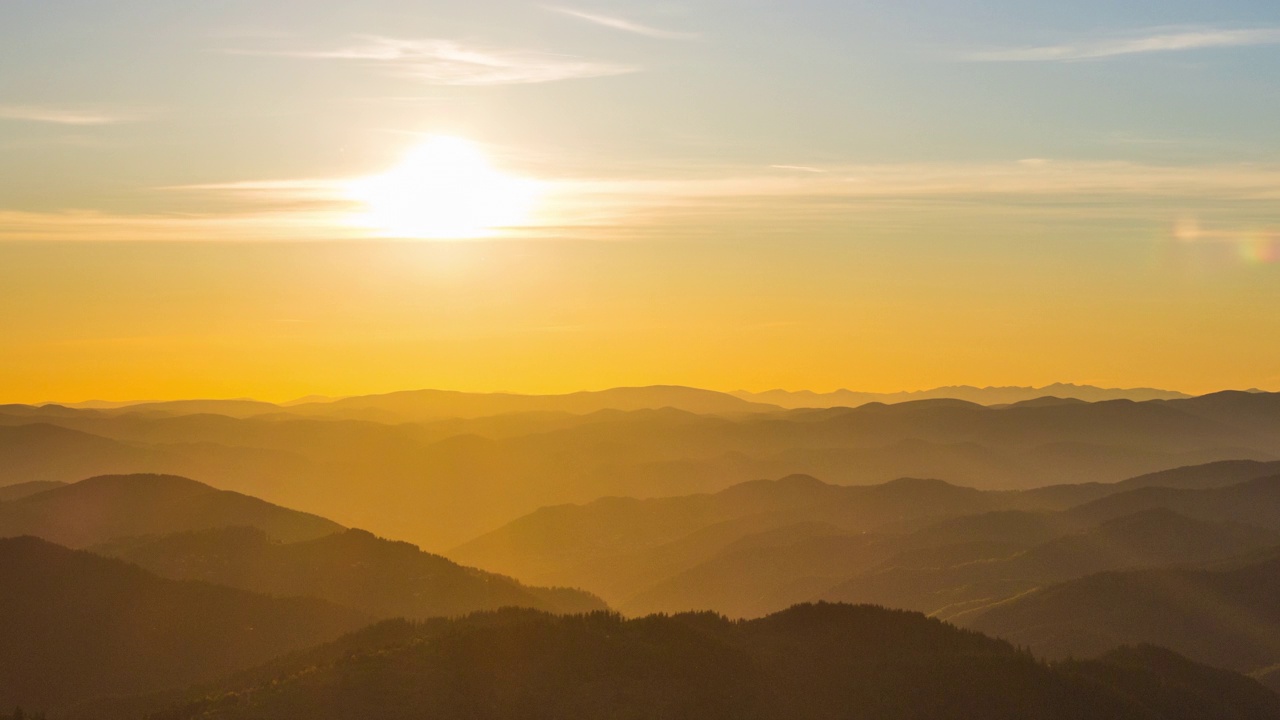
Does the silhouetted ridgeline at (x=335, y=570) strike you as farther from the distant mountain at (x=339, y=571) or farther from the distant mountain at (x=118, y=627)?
the distant mountain at (x=118, y=627)

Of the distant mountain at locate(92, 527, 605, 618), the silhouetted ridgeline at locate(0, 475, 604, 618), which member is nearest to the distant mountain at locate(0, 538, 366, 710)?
the silhouetted ridgeline at locate(0, 475, 604, 618)

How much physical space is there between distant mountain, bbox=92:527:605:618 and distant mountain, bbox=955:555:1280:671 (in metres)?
69.9

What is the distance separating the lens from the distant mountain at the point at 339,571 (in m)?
174

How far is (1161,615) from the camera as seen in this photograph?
518 ft

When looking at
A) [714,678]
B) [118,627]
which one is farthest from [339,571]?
[714,678]

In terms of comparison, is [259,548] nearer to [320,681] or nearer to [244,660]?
[244,660]

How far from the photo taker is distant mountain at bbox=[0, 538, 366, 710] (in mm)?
130500

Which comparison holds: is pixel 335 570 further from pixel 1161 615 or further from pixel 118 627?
pixel 1161 615

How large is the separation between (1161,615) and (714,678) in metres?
101

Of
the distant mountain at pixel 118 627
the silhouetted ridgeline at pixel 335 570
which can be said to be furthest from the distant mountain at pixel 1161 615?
the distant mountain at pixel 118 627

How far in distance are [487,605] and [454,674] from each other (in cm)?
9792

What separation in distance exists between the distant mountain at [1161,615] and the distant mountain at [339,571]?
69876mm

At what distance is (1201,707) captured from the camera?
9625 cm

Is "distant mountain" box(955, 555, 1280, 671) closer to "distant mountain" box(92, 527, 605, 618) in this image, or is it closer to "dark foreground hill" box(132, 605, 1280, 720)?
"dark foreground hill" box(132, 605, 1280, 720)
